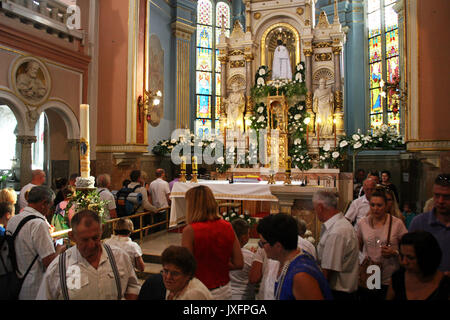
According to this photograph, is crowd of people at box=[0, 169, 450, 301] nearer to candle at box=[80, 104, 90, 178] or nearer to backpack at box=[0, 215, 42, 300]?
backpack at box=[0, 215, 42, 300]

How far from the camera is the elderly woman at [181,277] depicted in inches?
77.9

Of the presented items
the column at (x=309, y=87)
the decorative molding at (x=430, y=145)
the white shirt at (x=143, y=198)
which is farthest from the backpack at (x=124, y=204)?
the column at (x=309, y=87)

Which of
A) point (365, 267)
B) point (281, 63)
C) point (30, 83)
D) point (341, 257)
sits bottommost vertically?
point (365, 267)

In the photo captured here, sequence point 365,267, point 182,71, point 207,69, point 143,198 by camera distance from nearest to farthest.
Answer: point 365,267 → point 143,198 → point 182,71 → point 207,69

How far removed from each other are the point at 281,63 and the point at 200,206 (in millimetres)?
10719

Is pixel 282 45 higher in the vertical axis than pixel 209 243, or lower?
higher

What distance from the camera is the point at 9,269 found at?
2.79 metres

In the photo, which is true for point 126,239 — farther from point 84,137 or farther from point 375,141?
point 375,141

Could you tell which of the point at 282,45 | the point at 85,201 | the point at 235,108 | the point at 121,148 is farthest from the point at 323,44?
the point at 85,201

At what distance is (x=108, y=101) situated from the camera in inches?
404

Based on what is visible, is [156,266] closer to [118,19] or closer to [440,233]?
[440,233]

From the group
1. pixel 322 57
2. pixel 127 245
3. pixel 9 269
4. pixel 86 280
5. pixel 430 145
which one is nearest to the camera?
pixel 86 280

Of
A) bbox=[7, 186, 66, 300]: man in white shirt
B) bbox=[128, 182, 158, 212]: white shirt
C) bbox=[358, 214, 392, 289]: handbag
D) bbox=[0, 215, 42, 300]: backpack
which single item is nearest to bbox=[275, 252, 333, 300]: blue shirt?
bbox=[358, 214, 392, 289]: handbag

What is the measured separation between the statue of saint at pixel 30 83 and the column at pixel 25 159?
1005 mm
